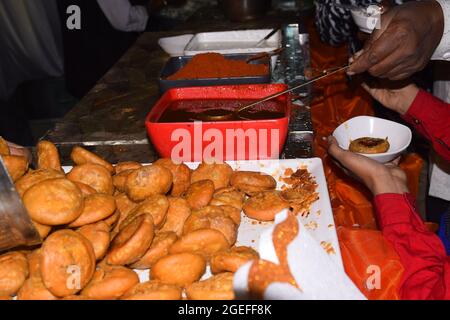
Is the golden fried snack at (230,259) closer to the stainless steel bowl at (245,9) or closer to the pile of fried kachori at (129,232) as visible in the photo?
the pile of fried kachori at (129,232)

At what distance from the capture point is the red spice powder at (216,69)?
64.6 inches

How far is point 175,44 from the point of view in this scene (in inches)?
94.1

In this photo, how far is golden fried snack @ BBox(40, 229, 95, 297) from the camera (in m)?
0.74

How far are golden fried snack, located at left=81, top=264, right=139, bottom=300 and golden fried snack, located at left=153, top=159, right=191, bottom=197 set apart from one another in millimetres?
316

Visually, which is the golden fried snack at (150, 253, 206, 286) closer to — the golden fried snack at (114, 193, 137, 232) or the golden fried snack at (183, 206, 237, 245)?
the golden fried snack at (183, 206, 237, 245)

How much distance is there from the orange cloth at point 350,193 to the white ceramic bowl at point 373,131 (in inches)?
5.5

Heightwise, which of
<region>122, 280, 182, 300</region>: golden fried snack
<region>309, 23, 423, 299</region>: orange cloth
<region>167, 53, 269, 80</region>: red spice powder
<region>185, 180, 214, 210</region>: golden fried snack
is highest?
<region>167, 53, 269, 80</region>: red spice powder

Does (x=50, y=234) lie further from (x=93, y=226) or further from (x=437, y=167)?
(x=437, y=167)

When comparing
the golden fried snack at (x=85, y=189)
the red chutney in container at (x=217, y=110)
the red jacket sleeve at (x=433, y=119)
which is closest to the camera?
the golden fried snack at (x=85, y=189)

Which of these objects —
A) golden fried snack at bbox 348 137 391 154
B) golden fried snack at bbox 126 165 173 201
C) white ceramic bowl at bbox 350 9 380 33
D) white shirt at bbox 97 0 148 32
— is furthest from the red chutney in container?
white shirt at bbox 97 0 148 32

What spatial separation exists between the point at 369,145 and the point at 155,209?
0.88 m

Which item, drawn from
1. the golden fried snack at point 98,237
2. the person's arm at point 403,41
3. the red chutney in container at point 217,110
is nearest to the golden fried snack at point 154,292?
the golden fried snack at point 98,237
